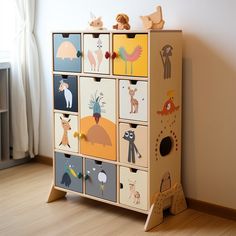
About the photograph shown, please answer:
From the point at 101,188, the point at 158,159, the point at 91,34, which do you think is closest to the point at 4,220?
the point at 101,188

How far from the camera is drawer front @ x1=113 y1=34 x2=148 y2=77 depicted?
8.69ft

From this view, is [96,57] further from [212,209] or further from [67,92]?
[212,209]

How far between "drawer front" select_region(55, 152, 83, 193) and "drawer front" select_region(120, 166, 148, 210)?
33 cm

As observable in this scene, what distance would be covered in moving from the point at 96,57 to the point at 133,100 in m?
0.36

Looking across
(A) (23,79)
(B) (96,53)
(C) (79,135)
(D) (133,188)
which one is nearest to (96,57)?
(B) (96,53)

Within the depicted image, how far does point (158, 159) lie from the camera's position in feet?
9.14

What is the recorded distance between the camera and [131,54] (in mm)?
2703

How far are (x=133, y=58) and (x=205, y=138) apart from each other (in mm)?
696

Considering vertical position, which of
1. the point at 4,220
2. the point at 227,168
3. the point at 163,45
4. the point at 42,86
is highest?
the point at 163,45

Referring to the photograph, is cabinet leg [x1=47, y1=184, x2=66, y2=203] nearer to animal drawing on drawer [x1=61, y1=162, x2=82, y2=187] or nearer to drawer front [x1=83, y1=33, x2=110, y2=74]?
animal drawing on drawer [x1=61, y1=162, x2=82, y2=187]

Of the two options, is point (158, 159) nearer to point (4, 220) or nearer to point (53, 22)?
point (4, 220)

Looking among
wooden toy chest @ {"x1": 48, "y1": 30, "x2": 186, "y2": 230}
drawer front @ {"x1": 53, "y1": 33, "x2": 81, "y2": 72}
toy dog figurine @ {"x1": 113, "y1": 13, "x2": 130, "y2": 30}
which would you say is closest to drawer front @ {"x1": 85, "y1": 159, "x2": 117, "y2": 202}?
wooden toy chest @ {"x1": 48, "y1": 30, "x2": 186, "y2": 230}

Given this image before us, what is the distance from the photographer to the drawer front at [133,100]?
269 centimetres

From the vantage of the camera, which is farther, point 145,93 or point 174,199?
point 174,199
